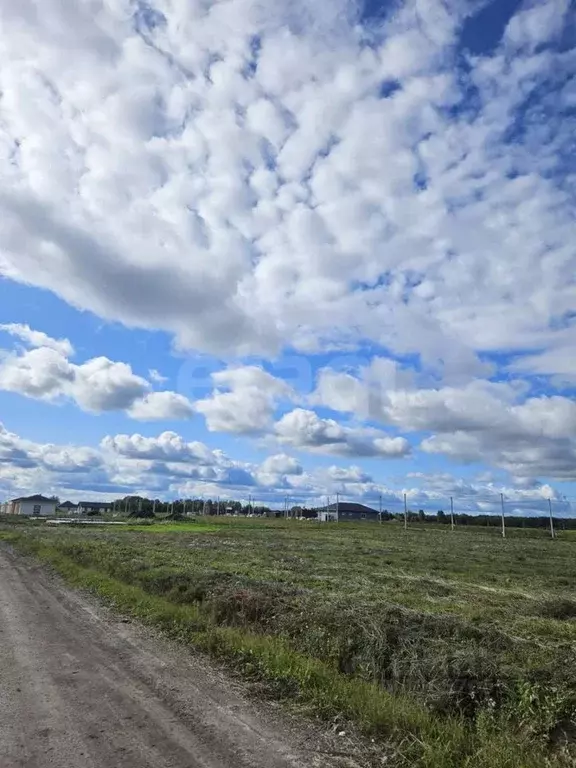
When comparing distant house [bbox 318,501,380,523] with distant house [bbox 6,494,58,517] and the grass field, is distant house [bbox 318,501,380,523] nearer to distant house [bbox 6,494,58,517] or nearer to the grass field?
distant house [bbox 6,494,58,517]

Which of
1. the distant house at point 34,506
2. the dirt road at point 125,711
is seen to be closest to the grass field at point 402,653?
the dirt road at point 125,711

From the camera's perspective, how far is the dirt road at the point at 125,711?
619 cm

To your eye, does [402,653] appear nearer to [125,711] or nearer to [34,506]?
[125,711]

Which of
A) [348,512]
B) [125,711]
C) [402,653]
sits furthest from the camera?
[348,512]

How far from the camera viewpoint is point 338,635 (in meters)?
10.9

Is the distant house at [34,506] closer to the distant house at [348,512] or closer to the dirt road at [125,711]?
the distant house at [348,512]

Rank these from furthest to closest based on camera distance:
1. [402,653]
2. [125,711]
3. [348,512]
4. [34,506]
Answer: [348,512], [34,506], [402,653], [125,711]

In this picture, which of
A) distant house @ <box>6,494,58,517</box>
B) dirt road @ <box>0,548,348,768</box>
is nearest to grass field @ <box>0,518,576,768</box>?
dirt road @ <box>0,548,348,768</box>

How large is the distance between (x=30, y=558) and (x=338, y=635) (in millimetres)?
25443

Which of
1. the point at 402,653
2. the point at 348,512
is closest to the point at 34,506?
the point at 348,512

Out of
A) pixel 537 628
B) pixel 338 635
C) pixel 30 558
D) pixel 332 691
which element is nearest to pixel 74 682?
pixel 332 691

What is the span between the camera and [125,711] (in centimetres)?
754

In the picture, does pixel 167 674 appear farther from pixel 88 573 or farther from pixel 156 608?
pixel 88 573

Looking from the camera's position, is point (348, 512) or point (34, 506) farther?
point (348, 512)
